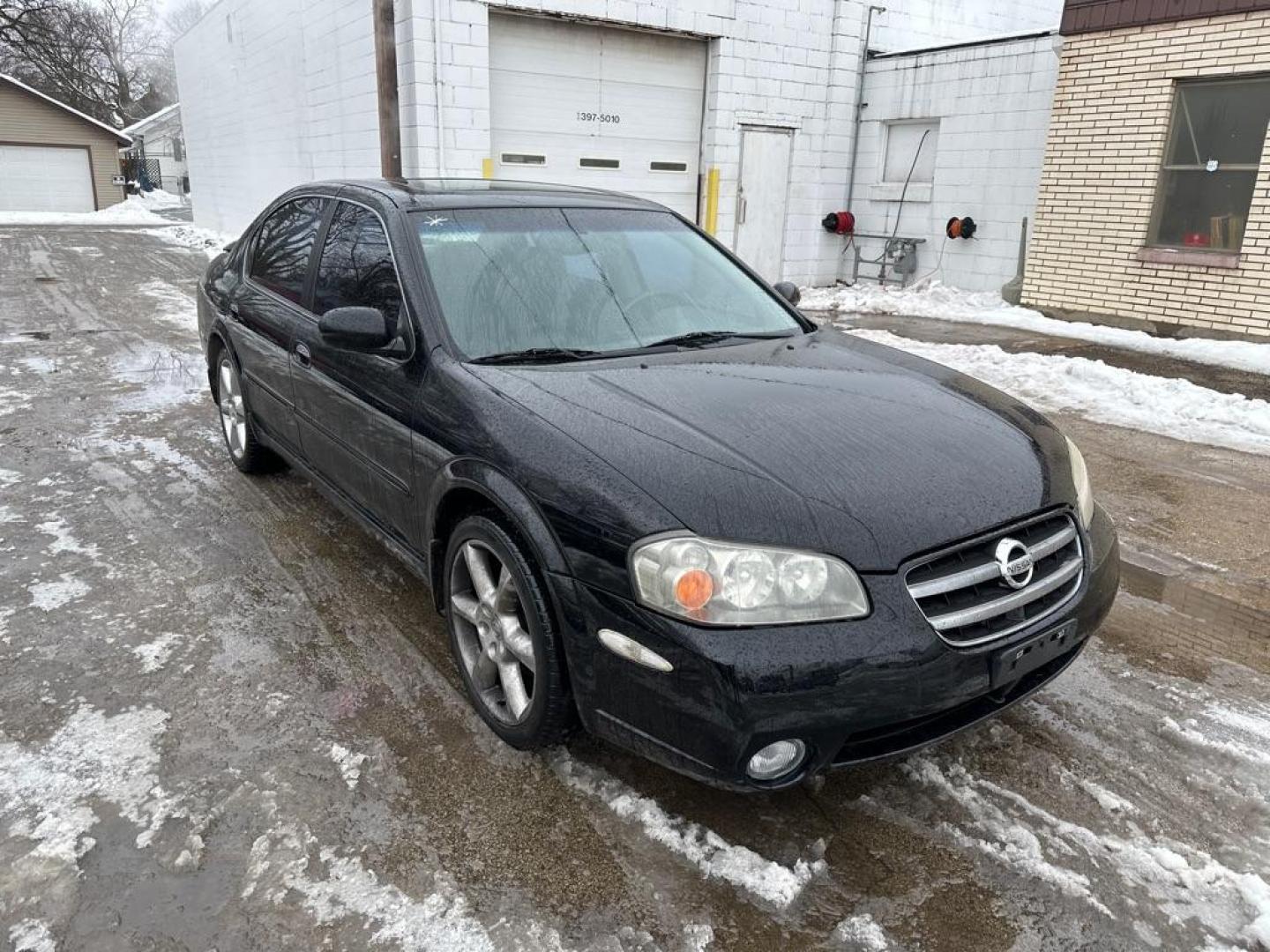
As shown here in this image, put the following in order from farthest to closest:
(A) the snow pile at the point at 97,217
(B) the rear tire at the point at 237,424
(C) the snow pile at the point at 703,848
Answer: (A) the snow pile at the point at 97,217
(B) the rear tire at the point at 237,424
(C) the snow pile at the point at 703,848

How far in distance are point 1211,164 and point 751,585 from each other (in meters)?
9.69

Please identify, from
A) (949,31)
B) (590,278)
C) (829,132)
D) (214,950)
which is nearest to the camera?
(214,950)

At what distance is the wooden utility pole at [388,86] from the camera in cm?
1001

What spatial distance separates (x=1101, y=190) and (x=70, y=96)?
6166cm

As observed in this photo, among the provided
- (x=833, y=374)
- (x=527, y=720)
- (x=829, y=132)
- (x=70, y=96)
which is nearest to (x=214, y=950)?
(x=527, y=720)

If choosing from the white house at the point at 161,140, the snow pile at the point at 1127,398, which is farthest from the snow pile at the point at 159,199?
the snow pile at the point at 1127,398

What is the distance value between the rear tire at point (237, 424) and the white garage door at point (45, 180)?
37.7 m

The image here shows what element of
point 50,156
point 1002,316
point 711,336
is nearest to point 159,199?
point 50,156

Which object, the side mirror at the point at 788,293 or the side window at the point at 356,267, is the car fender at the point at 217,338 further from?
the side mirror at the point at 788,293

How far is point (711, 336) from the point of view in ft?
11.5

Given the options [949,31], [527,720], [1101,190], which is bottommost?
[527,720]

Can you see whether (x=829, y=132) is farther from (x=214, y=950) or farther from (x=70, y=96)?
(x=70, y=96)

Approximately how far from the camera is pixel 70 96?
5381 centimetres

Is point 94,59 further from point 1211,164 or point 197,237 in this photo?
point 1211,164
